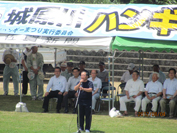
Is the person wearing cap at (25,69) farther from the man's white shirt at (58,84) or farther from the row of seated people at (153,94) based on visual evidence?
the row of seated people at (153,94)

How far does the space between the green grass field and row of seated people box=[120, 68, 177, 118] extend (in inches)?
15.2

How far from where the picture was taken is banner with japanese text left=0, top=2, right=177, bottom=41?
9375 millimetres

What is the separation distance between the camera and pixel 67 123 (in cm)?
819

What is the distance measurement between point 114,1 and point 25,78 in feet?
39.7

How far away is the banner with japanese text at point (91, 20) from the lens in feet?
30.8

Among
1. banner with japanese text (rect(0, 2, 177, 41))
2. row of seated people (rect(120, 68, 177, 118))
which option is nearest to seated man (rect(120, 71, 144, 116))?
row of seated people (rect(120, 68, 177, 118))

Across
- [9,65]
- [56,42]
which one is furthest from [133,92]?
[9,65]

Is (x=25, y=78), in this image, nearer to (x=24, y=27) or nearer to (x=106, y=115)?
(x=24, y=27)

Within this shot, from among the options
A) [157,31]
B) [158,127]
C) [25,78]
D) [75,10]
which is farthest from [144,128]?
[25,78]

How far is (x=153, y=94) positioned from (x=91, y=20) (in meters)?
3.05

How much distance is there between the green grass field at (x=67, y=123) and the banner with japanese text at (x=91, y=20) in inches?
95.1

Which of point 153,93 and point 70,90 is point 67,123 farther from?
point 153,93

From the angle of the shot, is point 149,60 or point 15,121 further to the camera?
point 149,60

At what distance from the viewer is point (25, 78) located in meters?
12.6
